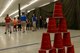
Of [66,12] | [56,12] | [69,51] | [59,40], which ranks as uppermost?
[66,12]

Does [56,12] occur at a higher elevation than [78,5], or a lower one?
lower

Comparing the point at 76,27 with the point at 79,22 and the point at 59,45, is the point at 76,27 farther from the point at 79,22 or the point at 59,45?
the point at 59,45

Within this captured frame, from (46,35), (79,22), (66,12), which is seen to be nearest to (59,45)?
(46,35)

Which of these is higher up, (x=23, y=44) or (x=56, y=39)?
A: (x=56, y=39)

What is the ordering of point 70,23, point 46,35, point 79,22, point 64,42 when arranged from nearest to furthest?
point 46,35 → point 64,42 → point 79,22 → point 70,23

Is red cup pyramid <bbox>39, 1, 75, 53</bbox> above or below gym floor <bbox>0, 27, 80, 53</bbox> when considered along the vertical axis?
above

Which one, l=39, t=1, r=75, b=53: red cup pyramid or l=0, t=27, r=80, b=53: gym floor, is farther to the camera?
l=0, t=27, r=80, b=53: gym floor

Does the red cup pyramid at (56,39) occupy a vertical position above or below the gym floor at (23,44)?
above

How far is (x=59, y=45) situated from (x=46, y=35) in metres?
0.47

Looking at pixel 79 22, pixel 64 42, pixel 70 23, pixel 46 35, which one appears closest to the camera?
pixel 46 35

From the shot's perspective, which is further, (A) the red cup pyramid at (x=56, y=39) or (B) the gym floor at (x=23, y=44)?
(B) the gym floor at (x=23, y=44)

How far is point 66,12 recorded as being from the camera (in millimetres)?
20672

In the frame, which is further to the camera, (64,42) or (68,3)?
(68,3)

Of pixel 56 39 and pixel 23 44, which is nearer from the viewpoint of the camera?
pixel 56 39
